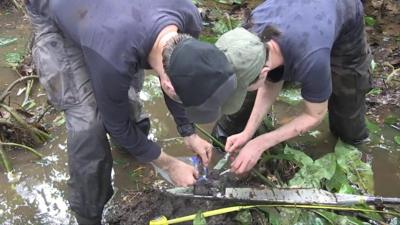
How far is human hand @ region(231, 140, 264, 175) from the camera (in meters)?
2.78

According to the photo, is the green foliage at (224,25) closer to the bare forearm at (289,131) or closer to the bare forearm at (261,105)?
the bare forearm at (261,105)

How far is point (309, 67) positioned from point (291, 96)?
159 cm

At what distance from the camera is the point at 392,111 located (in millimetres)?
3898

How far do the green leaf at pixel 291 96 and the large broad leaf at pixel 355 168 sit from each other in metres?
0.78

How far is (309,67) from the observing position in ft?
7.94

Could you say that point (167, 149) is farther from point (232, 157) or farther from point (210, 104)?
point (210, 104)

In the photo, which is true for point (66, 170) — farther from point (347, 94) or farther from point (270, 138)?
point (347, 94)

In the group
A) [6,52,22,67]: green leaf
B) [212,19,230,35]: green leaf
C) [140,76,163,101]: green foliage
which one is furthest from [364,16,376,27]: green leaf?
[6,52,22,67]: green leaf

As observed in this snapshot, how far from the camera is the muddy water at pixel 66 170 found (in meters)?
3.16

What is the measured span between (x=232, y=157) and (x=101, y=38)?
52.2 inches

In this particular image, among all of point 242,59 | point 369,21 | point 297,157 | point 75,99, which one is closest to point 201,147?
point 297,157

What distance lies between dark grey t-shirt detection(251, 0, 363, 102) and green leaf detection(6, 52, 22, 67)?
2.77 m

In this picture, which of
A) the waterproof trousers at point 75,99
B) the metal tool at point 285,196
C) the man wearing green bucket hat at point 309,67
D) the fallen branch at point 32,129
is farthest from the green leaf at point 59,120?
the metal tool at point 285,196

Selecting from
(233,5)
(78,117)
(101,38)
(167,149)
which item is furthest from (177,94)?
(233,5)
